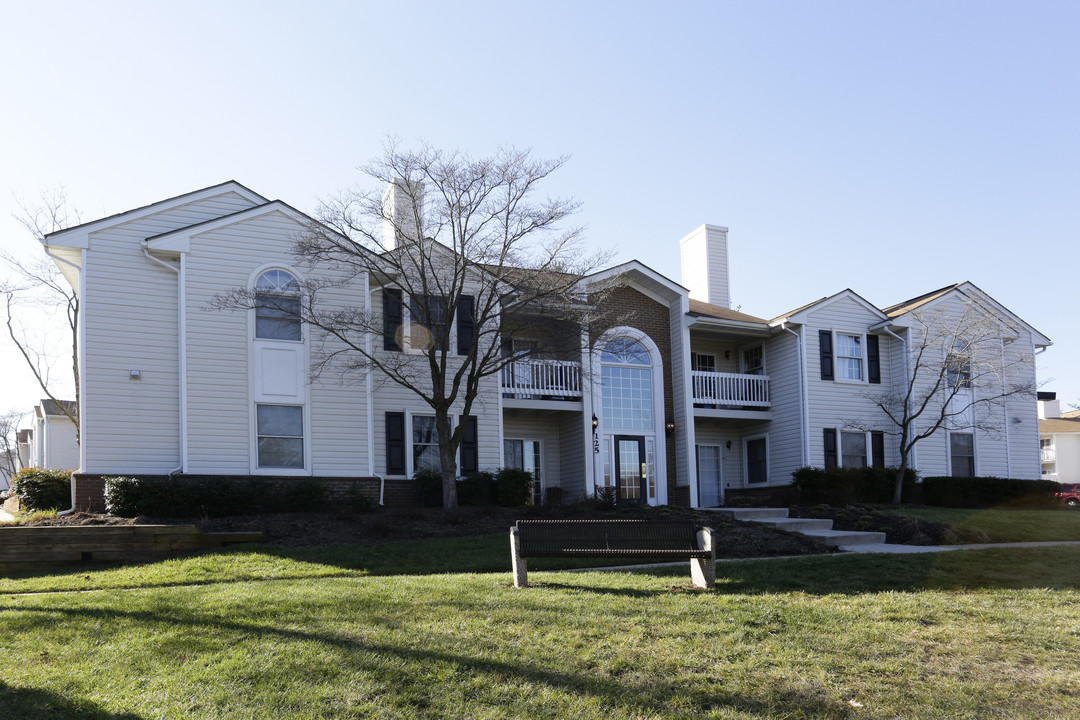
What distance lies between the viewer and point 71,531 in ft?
41.6

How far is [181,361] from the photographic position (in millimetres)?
17875

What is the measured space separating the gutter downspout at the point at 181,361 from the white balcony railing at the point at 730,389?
41.6 feet

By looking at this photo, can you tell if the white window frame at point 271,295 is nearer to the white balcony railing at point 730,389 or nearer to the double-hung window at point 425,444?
the double-hung window at point 425,444

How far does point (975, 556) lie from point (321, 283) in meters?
13.1

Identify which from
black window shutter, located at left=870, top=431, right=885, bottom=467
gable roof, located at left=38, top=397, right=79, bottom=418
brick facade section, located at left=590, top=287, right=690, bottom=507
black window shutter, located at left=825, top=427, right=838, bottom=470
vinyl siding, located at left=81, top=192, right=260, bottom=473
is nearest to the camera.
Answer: vinyl siding, located at left=81, top=192, right=260, bottom=473

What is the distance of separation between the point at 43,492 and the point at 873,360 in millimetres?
21085

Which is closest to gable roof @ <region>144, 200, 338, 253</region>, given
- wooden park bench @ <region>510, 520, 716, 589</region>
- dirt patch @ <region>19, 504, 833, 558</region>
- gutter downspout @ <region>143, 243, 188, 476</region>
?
gutter downspout @ <region>143, 243, 188, 476</region>

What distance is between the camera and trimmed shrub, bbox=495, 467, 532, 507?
19344 mm

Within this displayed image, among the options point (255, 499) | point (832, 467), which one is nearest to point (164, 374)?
point (255, 499)

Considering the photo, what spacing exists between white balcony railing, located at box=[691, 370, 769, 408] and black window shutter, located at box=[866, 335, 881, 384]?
3.03 meters

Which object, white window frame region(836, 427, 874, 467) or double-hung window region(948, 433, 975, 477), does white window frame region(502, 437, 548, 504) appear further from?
double-hung window region(948, 433, 975, 477)

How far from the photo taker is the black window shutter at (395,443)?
1998 cm

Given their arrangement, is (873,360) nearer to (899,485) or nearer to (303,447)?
(899,485)

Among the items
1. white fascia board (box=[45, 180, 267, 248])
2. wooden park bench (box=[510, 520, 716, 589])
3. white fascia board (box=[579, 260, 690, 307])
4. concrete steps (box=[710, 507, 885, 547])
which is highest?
white fascia board (box=[45, 180, 267, 248])
